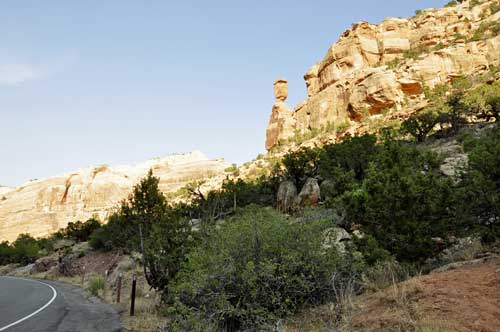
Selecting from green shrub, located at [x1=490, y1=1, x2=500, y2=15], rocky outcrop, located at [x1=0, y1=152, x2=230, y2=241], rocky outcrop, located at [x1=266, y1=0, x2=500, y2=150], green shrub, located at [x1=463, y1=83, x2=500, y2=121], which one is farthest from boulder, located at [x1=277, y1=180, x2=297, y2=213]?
rocky outcrop, located at [x1=0, y1=152, x2=230, y2=241]

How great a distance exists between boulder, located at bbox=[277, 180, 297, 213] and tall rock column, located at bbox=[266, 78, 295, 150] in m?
35.9

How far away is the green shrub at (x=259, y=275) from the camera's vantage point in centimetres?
609

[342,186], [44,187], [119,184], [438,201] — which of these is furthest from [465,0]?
[44,187]

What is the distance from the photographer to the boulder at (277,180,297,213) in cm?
2405

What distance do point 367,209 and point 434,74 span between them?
45.9 metres

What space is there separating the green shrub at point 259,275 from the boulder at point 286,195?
15.7 meters

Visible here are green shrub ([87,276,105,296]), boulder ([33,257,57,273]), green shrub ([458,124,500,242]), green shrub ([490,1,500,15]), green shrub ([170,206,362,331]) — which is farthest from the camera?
green shrub ([490,1,500,15])

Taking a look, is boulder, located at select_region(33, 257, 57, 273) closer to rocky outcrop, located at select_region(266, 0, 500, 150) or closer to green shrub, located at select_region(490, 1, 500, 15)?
rocky outcrop, located at select_region(266, 0, 500, 150)

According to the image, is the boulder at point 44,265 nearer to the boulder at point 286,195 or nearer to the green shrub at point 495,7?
the boulder at point 286,195

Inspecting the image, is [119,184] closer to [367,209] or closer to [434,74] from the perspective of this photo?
[434,74]

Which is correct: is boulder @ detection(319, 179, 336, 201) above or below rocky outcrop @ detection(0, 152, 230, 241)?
below

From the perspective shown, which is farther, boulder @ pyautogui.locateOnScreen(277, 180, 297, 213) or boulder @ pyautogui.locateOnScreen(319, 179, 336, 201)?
boulder @ pyautogui.locateOnScreen(277, 180, 297, 213)

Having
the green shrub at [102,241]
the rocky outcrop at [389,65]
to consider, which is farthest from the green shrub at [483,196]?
the rocky outcrop at [389,65]

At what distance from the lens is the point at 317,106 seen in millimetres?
60406
